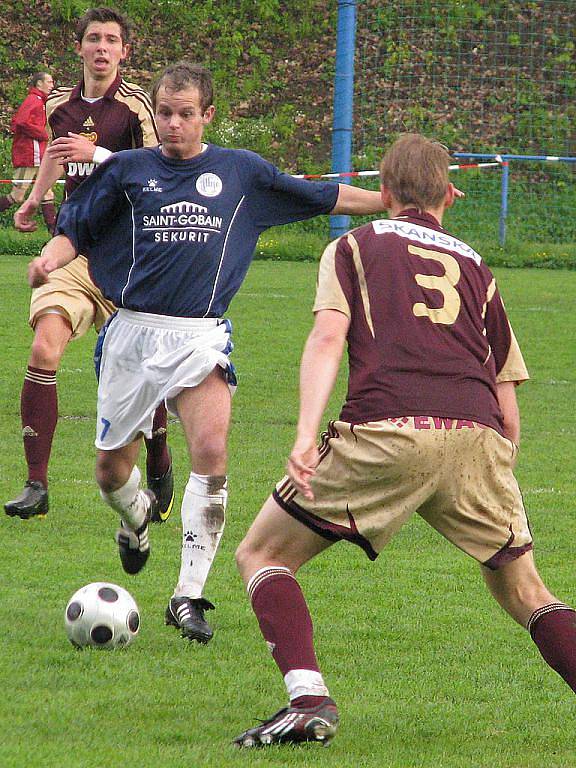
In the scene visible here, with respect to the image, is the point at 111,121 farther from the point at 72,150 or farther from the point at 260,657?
the point at 260,657

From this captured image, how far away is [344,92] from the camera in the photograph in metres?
15.8

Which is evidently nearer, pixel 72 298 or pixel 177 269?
pixel 177 269

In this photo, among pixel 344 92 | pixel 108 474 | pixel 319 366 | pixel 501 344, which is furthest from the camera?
pixel 344 92

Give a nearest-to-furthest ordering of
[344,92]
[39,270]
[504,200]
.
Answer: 1. [39,270]
2. [344,92]
3. [504,200]

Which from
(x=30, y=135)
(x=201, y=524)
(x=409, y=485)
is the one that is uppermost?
(x=409, y=485)

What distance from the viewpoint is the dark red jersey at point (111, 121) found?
6652 mm

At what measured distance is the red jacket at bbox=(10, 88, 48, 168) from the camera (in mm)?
20859

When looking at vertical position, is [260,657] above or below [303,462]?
below

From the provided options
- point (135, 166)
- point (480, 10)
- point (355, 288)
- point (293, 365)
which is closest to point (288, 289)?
point (293, 365)

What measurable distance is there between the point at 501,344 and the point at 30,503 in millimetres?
3108

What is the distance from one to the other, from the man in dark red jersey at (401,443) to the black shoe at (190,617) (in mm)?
956

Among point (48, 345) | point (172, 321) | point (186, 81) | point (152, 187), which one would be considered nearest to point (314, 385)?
point (172, 321)

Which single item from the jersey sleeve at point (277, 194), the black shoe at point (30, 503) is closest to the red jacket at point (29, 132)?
the black shoe at point (30, 503)

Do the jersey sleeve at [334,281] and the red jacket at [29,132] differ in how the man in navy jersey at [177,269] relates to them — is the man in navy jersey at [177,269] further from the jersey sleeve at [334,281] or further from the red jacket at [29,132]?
the red jacket at [29,132]
